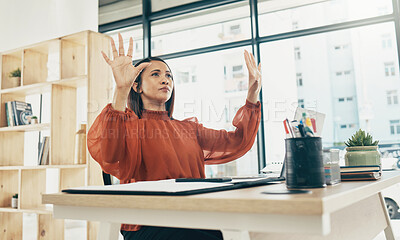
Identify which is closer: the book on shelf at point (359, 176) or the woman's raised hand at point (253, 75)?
the book on shelf at point (359, 176)

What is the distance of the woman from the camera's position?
115cm

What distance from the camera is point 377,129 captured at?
3461 millimetres

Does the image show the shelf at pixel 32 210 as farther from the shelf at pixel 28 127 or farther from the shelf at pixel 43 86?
the shelf at pixel 43 86

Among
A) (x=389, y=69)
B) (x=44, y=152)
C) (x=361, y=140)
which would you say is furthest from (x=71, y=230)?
(x=389, y=69)

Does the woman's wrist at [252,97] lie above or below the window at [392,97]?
below

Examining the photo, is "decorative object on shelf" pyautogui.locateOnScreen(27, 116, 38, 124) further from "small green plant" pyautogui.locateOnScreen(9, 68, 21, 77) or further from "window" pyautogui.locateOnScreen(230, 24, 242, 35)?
"window" pyautogui.locateOnScreen(230, 24, 242, 35)

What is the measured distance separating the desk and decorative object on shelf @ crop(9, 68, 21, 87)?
9.65ft

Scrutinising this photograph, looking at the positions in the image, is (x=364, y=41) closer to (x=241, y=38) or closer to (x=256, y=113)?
(x=241, y=38)

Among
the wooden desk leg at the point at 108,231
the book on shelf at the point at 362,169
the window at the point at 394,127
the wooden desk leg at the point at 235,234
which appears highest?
the window at the point at 394,127

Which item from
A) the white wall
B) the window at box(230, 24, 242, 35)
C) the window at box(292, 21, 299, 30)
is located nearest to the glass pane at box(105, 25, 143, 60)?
the white wall

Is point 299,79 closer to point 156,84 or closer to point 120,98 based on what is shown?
point 156,84

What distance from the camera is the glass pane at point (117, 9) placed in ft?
15.6

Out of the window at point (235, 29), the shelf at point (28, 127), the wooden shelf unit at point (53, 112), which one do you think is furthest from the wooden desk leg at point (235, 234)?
the window at point (235, 29)

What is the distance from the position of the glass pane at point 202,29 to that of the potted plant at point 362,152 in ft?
8.93
